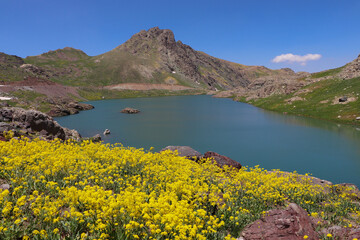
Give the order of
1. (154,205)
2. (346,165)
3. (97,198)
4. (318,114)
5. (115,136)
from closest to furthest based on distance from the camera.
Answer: (154,205)
(97,198)
(346,165)
(115,136)
(318,114)

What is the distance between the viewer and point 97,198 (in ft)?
29.2

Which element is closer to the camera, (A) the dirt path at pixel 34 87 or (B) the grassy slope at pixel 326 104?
(B) the grassy slope at pixel 326 104

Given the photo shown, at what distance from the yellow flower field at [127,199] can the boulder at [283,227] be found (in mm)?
888

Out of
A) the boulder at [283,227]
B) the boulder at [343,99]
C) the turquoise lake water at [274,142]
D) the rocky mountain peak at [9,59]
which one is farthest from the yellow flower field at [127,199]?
the rocky mountain peak at [9,59]

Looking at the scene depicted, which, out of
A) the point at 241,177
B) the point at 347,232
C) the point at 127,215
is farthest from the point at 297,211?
the point at 127,215

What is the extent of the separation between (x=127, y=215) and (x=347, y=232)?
10.1 metres

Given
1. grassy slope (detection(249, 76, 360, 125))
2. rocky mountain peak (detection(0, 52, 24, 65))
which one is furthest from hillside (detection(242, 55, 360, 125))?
rocky mountain peak (detection(0, 52, 24, 65))

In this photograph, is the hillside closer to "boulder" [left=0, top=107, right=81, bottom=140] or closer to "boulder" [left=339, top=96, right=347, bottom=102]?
"boulder" [left=339, top=96, right=347, bottom=102]

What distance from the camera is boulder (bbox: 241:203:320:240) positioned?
9258 millimetres

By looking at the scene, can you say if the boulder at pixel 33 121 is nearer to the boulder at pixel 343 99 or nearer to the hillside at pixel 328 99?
the hillside at pixel 328 99

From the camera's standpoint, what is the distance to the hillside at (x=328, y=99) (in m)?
62.2

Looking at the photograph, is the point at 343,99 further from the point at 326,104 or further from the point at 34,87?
the point at 34,87

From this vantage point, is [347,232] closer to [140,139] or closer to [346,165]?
[346,165]

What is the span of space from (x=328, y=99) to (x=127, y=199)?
85.6 m
